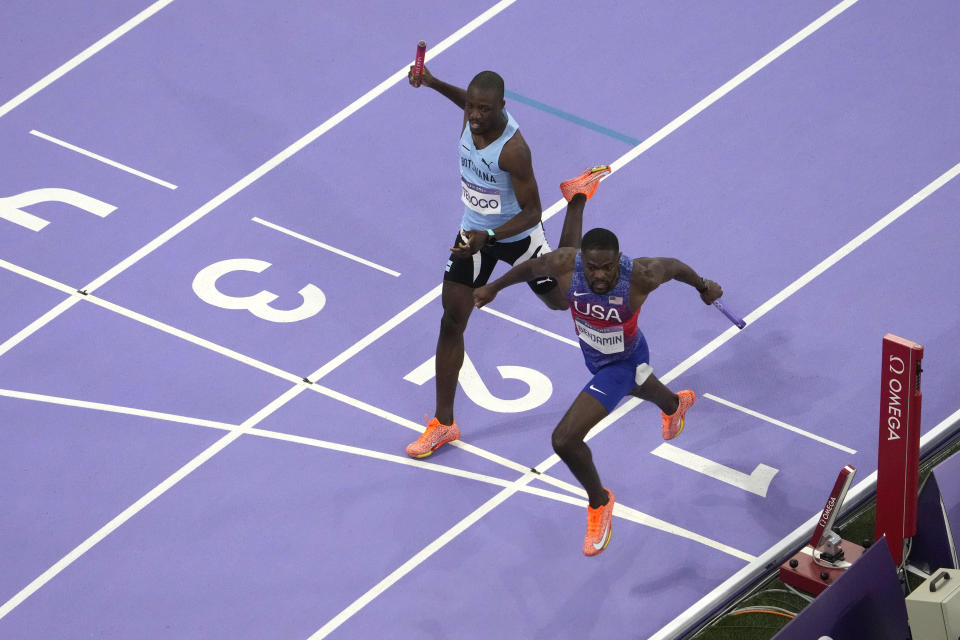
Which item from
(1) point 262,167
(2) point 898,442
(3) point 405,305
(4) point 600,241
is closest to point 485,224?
(4) point 600,241

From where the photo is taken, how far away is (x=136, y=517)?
8844 millimetres

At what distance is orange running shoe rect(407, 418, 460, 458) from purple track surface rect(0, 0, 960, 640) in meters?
0.11

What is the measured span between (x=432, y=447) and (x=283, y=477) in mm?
921

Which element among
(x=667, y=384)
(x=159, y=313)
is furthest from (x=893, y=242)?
(x=159, y=313)

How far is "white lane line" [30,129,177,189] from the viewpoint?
11.5 metres

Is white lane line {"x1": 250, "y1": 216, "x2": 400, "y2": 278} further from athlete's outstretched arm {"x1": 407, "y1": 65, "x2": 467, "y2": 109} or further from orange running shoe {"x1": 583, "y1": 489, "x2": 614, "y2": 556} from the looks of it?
orange running shoe {"x1": 583, "y1": 489, "x2": 614, "y2": 556}

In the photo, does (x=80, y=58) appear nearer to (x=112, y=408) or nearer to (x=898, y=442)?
(x=112, y=408)

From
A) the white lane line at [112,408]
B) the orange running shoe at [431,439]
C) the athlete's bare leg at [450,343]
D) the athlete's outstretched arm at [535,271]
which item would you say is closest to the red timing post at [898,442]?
the athlete's outstretched arm at [535,271]

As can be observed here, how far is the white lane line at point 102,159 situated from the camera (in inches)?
454

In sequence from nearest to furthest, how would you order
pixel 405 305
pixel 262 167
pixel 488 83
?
pixel 488 83 → pixel 405 305 → pixel 262 167

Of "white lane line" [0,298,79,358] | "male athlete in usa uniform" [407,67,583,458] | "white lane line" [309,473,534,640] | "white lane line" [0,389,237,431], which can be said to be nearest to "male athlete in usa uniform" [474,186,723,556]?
"male athlete in usa uniform" [407,67,583,458]

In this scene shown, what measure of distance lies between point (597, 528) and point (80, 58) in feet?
22.4

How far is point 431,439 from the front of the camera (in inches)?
363

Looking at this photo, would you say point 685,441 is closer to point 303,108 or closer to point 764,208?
point 764,208
